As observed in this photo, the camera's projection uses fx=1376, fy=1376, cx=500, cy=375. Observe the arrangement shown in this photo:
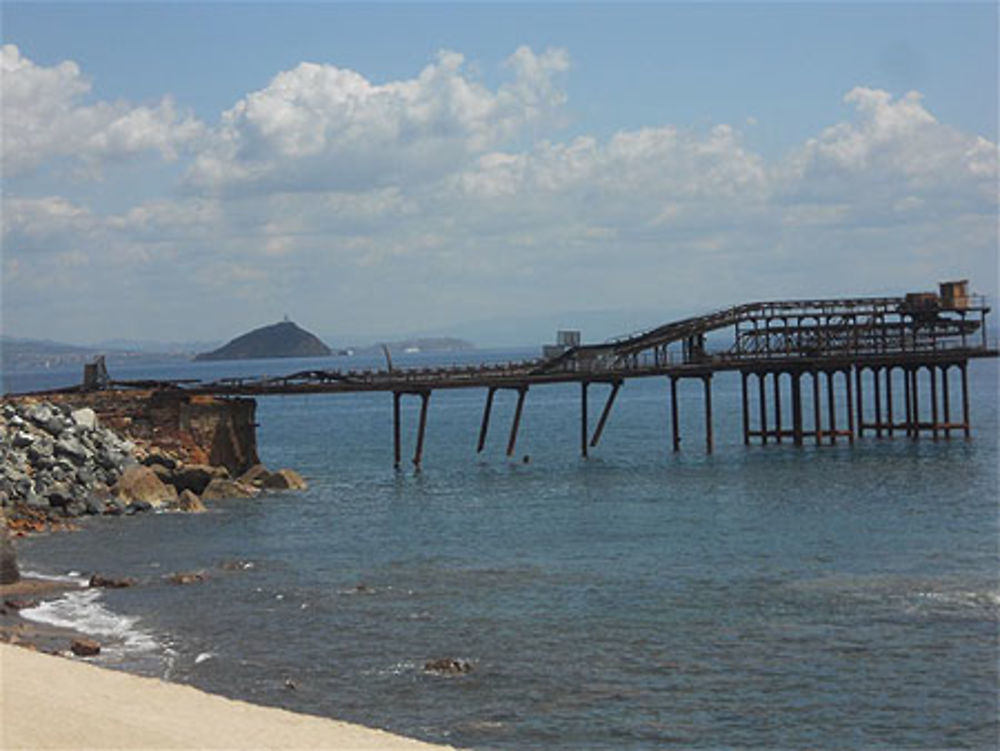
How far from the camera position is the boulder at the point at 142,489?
48.4m

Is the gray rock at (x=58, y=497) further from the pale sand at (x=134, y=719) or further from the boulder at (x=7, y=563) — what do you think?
the pale sand at (x=134, y=719)

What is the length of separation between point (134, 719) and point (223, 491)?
34.2 metres

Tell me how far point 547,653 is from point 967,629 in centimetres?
823

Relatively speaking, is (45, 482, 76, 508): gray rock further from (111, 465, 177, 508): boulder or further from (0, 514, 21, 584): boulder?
(0, 514, 21, 584): boulder

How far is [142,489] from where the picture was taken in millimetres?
48906

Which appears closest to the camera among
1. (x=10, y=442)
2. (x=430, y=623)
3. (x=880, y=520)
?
(x=430, y=623)

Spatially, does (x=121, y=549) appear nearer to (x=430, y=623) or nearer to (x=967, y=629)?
(x=430, y=623)

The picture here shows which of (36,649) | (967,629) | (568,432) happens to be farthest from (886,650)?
(568,432)

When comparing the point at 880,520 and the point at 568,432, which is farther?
the point at 568,432

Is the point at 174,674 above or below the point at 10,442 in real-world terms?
below

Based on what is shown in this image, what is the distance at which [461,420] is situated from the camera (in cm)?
11762

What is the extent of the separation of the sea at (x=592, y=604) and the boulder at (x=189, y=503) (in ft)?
2.76

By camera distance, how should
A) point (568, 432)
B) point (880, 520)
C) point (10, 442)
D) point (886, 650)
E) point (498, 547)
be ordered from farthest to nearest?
point (568, 432), point (10, 442), point (880, 520), point (498, 547), point (886, 650)

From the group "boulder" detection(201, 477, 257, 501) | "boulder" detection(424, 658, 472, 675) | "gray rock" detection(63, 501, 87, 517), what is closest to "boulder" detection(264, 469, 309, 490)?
"boulder" detection(201, 477, 257, 501)
